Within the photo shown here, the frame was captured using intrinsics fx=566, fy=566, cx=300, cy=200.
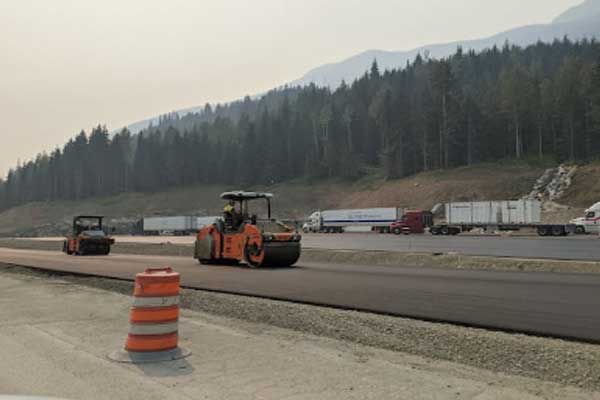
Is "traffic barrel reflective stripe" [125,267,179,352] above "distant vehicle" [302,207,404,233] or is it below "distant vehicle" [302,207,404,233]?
below

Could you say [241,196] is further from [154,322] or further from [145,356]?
[145,356]

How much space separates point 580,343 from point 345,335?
3276mm

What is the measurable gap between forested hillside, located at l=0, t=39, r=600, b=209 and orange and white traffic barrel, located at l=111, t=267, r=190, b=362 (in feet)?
299

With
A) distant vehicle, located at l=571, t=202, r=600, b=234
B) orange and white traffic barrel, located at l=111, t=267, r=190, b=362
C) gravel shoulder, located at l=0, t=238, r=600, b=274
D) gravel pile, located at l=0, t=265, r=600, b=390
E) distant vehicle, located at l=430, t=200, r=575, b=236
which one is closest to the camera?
gravel pile, located at l=0, t=265, r=600, b=390

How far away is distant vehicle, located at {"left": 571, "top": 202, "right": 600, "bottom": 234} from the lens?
4703 centimetres

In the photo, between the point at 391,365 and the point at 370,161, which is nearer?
the point at 391,365

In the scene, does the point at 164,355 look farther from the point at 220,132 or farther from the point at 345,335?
the point at 220,132

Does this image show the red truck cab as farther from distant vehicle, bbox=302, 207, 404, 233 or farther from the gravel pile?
the gravel pile

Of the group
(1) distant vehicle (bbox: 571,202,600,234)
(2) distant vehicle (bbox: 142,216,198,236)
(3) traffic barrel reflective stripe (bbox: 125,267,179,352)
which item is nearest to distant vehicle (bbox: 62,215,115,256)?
(3) traffic barrel reflective stripe (bbox: 125,267,179,352)

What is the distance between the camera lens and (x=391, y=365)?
677 cm

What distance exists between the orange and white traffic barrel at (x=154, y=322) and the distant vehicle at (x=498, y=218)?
46.7 m

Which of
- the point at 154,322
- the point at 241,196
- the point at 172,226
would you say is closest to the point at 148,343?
the point at 154,322

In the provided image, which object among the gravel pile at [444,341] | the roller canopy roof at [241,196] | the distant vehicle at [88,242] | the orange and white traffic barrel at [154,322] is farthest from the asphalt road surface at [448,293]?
the distant vehicle at [88,242]

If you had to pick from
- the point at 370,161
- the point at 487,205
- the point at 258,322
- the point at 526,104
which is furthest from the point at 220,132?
the point at 258,322
